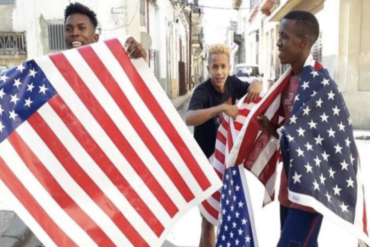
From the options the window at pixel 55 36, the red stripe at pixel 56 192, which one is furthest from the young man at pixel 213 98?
the window at pixel 55 36

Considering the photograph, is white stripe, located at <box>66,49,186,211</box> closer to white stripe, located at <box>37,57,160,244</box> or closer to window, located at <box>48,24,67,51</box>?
white stripe, located at <box>37,57,160,244</box>

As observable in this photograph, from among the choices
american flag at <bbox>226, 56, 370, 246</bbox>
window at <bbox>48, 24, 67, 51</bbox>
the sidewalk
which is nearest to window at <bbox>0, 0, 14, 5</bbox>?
window at <bbox>48, 24, 67, 51</bbox>

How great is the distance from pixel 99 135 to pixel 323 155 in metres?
1.16

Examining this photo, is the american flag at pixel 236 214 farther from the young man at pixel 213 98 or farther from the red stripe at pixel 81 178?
the red stripe at pixel 81 178

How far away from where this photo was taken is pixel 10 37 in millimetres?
12859

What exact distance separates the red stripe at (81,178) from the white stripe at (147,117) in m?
0.30

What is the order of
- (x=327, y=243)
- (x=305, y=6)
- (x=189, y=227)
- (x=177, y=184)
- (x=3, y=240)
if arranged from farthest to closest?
(x=305, y=6)
(x=189, y=227)
(x=327, y=243)
(x=3, y=240)
(x=177, y=184)

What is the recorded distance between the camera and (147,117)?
2113mm

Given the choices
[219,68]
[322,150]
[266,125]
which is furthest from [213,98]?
[322,150]

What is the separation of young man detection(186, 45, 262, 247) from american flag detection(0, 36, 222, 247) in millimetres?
492

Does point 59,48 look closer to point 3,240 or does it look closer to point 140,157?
point 3,240

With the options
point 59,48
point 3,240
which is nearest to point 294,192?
point 3,240

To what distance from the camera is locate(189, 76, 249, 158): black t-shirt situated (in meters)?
2.85

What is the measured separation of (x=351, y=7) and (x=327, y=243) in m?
7.77
